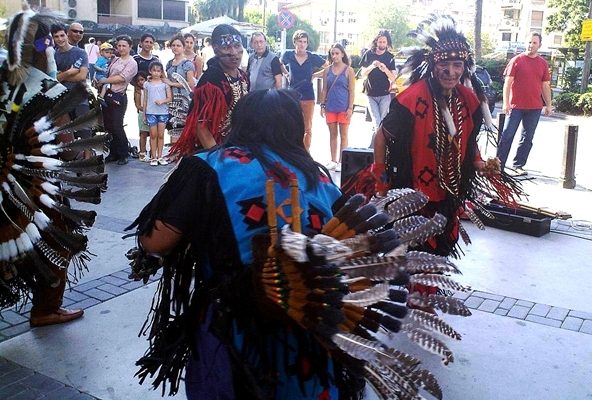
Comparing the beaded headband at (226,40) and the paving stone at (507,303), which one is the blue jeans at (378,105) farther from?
the paving stone at (507,303)

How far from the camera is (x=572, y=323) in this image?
4.09m

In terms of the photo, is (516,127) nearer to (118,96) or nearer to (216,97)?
(118,96)

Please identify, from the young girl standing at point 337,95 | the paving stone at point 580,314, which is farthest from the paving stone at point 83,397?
the young girl standing at point 337,95

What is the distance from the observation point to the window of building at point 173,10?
53556 mm

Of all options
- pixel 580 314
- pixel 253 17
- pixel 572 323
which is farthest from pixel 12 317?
pixel 253 17

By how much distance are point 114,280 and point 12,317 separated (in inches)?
31.6

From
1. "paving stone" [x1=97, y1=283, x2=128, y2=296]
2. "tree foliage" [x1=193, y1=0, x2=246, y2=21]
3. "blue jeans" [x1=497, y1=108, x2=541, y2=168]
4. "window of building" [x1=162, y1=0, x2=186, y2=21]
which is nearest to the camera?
"paving stone" [x1=97, y1=283, x2=128, y2=296]

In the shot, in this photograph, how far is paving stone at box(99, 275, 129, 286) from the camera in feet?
15.0

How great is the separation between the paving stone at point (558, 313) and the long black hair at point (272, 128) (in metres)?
2.73

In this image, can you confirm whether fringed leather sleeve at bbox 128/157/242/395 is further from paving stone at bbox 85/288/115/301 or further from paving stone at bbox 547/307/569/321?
paving stone at bbox 547/307/569/321

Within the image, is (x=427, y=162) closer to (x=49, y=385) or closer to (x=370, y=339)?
(x=370, y=339)

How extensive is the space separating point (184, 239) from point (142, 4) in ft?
175

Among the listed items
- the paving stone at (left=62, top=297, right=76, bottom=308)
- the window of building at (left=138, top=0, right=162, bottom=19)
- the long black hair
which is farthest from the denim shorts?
the window of building at (left=138, top=0, right=162, bottom=19)

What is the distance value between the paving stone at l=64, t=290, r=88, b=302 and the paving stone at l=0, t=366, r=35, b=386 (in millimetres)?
931
